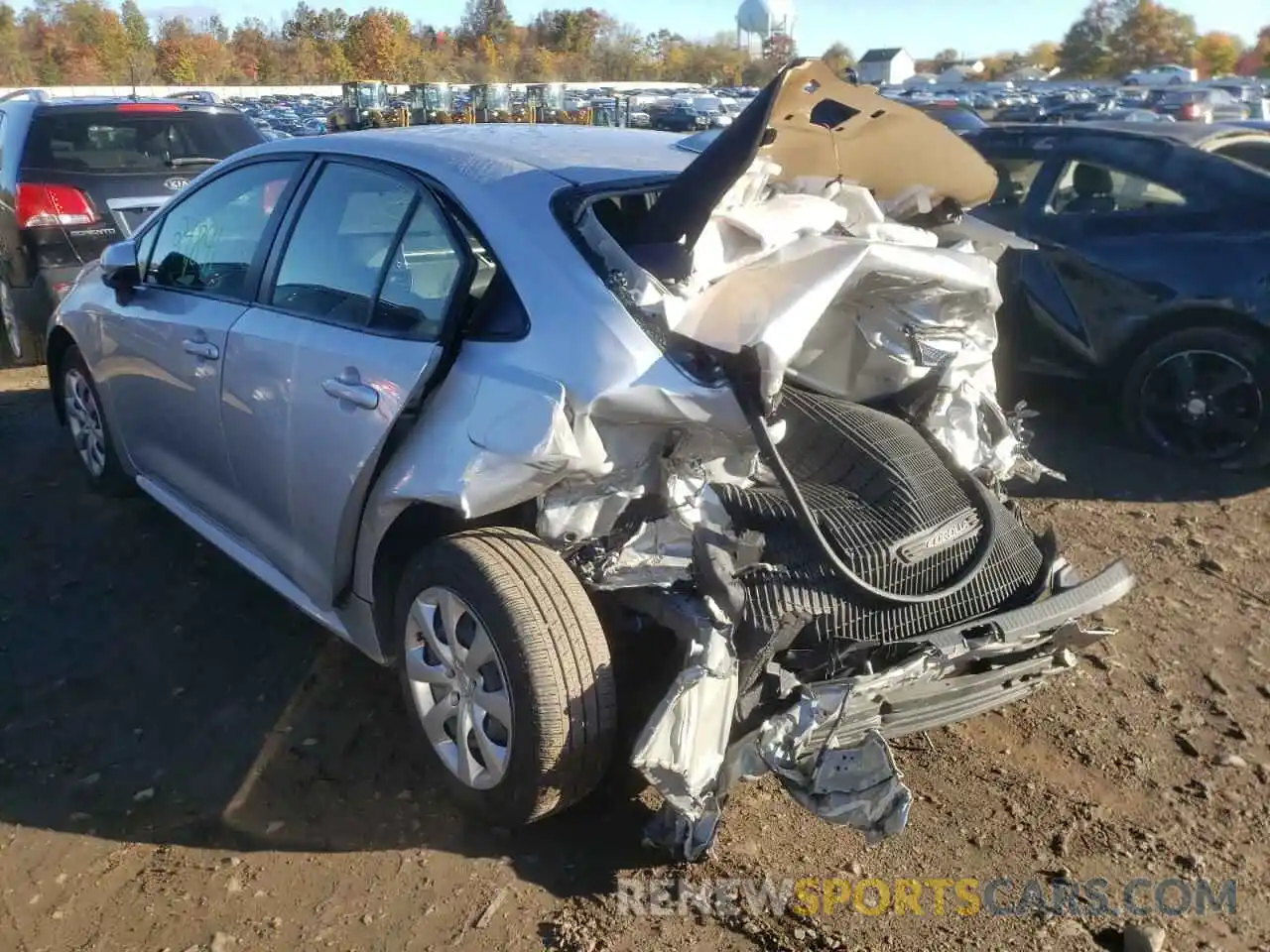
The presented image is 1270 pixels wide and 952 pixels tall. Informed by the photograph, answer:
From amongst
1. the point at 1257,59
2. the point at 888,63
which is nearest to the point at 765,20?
the point at 888,63

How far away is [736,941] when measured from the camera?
101 inches

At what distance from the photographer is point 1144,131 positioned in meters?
6.27

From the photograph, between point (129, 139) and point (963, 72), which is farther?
point (963, 72)

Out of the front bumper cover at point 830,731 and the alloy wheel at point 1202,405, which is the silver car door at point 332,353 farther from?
the alloy wheel at point 1202,405

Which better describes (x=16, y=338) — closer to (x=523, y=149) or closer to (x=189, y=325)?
(x=189, y=325)

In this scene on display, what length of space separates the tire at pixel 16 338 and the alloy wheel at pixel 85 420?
2222 millimetres

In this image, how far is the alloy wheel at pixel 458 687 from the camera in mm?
2805

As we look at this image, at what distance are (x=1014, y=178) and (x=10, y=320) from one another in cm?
639

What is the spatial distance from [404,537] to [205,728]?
90cm

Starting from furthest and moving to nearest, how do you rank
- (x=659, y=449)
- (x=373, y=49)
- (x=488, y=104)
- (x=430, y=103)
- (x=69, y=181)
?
(x=373, y=49) → (x=488, y=104) → (x=430, y=103) → (x=69, y=181) → (x=659, y=449)

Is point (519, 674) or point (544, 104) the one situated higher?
point (519, 674)

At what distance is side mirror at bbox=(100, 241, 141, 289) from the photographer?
4.38 m

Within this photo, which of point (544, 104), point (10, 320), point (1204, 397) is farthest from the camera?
point (544, 104)

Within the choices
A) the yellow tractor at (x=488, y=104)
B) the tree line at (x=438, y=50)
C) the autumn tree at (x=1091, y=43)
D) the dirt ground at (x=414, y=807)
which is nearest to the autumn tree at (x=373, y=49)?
the tree line at (x=438, y=50)
